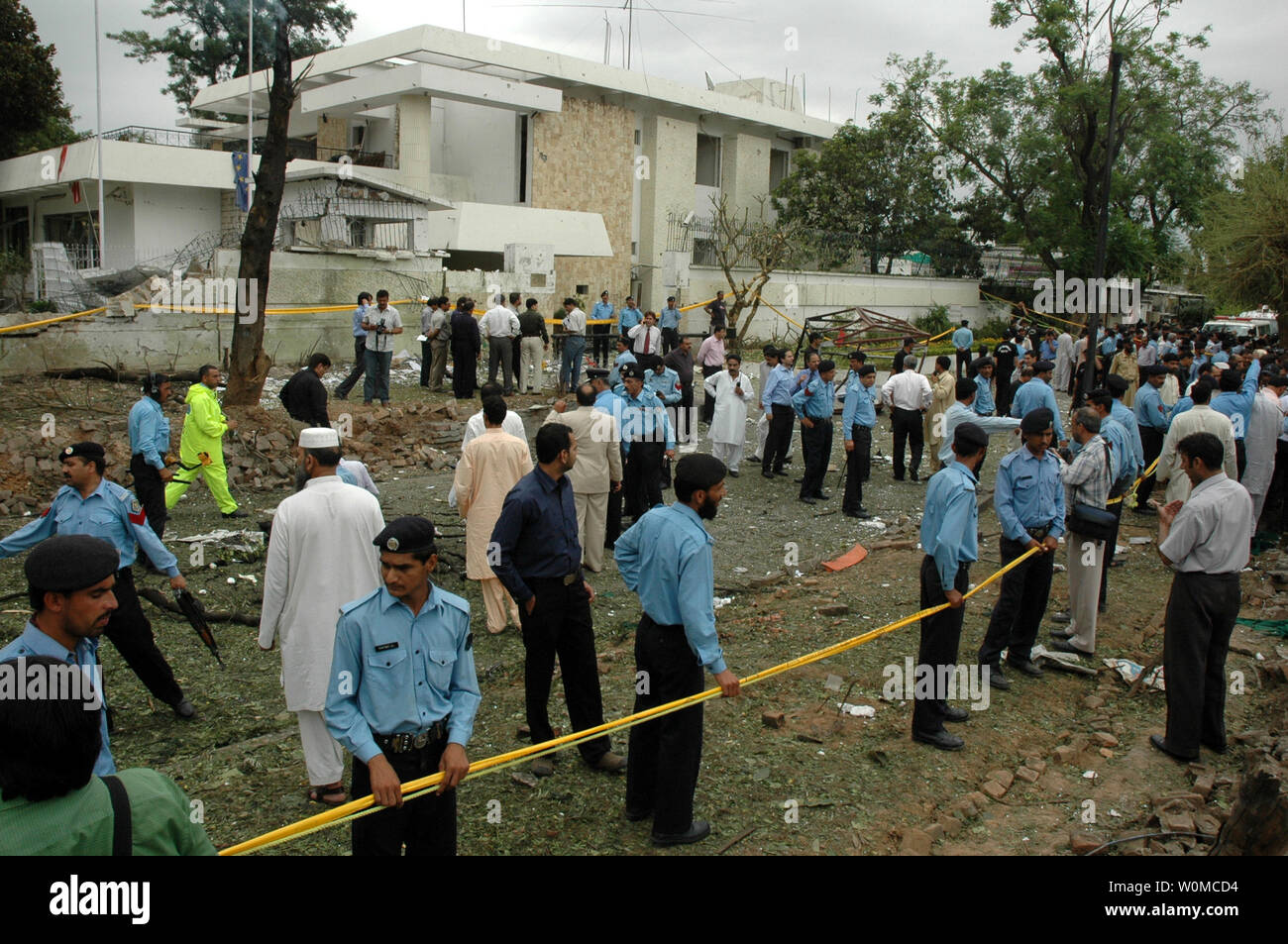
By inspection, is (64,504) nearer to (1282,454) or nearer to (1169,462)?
(1169,462)

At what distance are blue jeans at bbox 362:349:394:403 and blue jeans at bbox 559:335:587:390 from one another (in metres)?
3.30

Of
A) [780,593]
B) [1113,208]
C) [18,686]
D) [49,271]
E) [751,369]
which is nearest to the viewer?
[18,686]

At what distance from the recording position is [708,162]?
3512 centimetres

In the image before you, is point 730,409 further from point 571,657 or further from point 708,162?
point 708,162

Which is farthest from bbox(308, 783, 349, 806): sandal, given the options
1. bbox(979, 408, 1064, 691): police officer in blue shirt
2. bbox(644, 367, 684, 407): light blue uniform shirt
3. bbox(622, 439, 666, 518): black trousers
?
bbox(644, 367, 684, 407): light blue uniform shirt

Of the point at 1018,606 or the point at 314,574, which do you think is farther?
the point at 1018,606

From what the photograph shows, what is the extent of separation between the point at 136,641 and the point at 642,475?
533 centimetres

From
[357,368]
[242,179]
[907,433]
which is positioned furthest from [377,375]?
[907,433]

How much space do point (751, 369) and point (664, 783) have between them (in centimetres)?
1862

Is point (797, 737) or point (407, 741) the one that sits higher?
point (407, 741)

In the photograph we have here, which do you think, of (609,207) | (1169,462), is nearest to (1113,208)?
(609,207)

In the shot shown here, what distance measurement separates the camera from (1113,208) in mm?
33812

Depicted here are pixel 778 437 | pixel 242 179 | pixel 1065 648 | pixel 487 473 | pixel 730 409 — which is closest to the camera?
pixel 487 473

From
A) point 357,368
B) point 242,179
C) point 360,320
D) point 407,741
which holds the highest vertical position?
point 242,179
